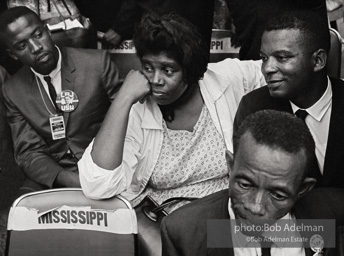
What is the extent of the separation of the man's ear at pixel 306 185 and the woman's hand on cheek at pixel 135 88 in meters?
0.77

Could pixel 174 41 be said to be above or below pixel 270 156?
above

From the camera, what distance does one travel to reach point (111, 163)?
2119mm

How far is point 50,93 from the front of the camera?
273 cm

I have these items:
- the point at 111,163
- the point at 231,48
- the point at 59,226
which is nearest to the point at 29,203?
the point at 59,226

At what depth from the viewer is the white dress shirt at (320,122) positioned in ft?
7.06

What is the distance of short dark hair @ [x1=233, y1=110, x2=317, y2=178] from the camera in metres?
1.69

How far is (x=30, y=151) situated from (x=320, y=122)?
127 centimetres

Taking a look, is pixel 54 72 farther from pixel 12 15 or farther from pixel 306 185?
pixel 306 185

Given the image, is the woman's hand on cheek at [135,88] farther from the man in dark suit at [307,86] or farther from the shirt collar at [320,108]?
the shirt collar at [320,108]

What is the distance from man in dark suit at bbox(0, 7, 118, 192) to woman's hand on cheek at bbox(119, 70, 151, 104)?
1.57ft

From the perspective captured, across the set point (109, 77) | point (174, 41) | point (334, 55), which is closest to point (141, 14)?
point (109, 77)

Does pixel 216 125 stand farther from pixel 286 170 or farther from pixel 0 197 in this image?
pixel 0 197

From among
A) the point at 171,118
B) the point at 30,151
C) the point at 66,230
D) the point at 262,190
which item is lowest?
the point at 30,151

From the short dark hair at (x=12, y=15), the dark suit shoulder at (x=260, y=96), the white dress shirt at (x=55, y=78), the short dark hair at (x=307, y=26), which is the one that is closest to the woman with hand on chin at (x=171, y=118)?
the dark suit shoulder at (x=260, y=96)
